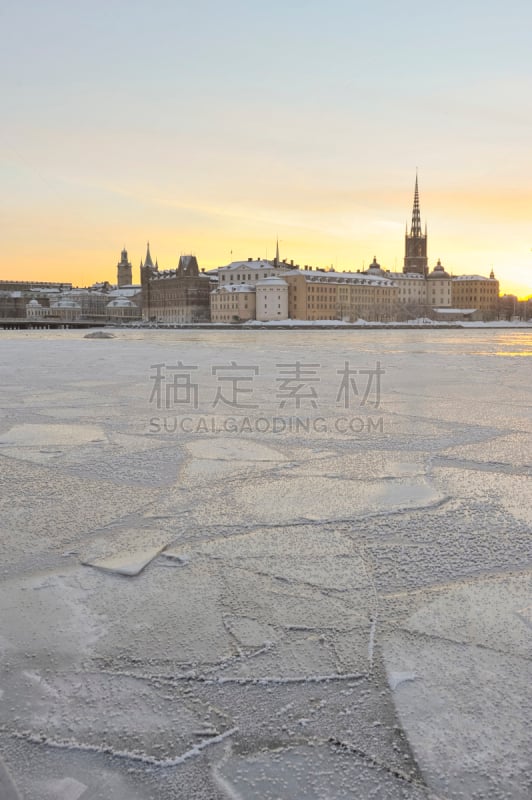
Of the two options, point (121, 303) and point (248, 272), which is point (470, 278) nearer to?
point (248, 272)

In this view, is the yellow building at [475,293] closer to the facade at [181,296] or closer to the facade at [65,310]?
the facade at [181,296]

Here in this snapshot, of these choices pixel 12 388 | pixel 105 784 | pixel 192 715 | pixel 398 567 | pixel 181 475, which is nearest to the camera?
pixel 105 784

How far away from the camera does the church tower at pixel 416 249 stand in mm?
118500

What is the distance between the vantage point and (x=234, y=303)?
9556 centimetres

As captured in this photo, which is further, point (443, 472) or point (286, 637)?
point (443, 472)

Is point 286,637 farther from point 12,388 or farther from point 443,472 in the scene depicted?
point 12,388

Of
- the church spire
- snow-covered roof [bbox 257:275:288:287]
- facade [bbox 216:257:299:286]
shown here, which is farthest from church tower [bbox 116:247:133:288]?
snow-covered roof [bbox 257:275:288:287]

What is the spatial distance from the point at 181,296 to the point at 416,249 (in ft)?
149

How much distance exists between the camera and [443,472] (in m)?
3.92

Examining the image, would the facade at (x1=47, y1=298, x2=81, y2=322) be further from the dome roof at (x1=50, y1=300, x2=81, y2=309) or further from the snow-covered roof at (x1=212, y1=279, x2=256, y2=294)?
the snow-covered roof at (x1=212, y1=279, x2=256, y2=294)

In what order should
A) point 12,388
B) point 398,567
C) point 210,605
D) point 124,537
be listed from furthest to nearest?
1. point 12,388
2. point 124,537
3. point 398,567
4. point 210,605

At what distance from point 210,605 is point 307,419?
13.1ft

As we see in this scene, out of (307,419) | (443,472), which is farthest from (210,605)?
(307,419)

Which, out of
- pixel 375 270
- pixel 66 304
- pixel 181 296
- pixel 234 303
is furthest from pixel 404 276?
pixel 66 304
